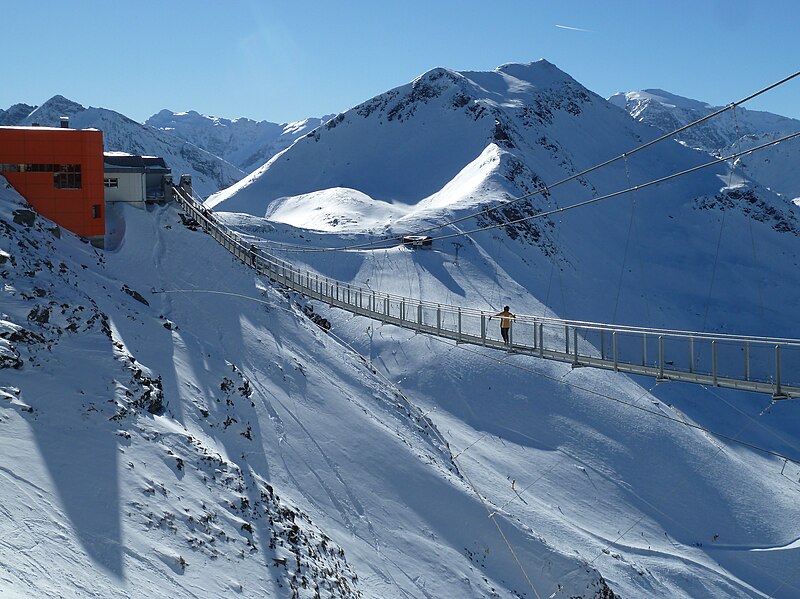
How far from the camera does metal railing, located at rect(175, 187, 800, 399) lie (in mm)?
18203

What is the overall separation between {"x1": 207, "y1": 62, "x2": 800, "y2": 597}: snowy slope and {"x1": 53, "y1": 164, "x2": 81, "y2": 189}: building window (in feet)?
61.7

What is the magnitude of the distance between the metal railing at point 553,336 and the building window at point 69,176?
8337 millimetres

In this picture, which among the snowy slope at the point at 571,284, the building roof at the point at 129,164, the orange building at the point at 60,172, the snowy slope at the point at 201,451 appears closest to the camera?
the snowy slope at the point at 201,451

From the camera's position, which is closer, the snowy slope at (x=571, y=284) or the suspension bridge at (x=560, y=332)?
the suspension bridge at (x=560, y=332)

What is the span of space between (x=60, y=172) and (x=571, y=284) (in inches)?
1962

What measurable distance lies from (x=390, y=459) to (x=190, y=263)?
12.8 m

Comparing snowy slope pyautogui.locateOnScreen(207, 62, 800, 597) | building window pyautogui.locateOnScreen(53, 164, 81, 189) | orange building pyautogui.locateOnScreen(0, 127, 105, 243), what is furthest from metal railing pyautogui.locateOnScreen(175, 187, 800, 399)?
building window pyautogui.locateOnScreen(53, 164, 81, 189)

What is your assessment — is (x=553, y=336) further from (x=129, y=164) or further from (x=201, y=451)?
(x=201, y=451)

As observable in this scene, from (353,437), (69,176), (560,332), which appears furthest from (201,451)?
(560,332)

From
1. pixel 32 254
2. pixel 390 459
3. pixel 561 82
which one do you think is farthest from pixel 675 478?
pixel 561 82

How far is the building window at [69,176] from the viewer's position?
2933cm

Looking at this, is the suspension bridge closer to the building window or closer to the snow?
the snow

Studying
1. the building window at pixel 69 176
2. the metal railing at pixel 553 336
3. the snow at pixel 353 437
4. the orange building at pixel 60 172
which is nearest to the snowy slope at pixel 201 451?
the snow at pixel 353 437

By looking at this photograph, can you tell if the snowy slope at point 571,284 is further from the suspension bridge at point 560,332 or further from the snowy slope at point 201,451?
the snowy slope at point 201,451
